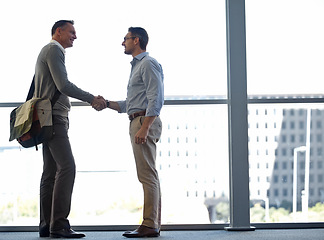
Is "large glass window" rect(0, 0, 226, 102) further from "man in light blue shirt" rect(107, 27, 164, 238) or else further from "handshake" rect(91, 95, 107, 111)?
"man in light blue shirt" rect(107, 27, 164, 238)

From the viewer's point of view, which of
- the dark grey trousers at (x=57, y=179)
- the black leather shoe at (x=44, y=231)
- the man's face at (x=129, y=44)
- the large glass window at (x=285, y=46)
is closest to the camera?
the dark grey trousers at (x=57, y=179)

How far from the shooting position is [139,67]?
4.79m

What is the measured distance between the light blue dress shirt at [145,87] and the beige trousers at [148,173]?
130 millimetres

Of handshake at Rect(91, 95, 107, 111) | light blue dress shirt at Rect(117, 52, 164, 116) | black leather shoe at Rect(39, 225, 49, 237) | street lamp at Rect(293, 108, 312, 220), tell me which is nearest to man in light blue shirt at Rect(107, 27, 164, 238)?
light blue dress shirt at Rect(117, 52, 164, 116)

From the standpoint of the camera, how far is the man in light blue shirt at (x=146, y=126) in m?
4.62

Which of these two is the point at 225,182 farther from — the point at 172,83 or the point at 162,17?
the point at 162,17

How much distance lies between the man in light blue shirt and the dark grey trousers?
49cm

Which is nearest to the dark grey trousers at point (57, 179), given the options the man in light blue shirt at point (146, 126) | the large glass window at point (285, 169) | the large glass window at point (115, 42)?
the man in light blue shirt at point (146, 126)

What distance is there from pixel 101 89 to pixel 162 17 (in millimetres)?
849

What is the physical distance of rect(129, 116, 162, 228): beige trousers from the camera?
15.2 ft

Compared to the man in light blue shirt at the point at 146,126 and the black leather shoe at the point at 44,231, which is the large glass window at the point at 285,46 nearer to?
the man in light blue shirt at the point at 146,126

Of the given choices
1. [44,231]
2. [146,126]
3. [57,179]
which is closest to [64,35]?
[146,126]

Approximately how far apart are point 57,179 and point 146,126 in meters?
0.76

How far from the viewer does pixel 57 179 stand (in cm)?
461
